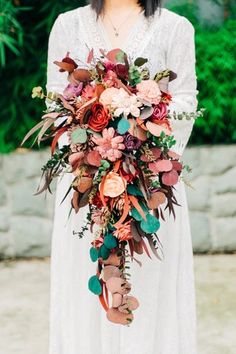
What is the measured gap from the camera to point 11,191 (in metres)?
5.07

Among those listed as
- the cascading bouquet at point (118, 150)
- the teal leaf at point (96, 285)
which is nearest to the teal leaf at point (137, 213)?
the cascading bouquet at point (118, 150)

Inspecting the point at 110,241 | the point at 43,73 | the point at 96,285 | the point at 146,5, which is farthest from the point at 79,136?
the point at 43,73

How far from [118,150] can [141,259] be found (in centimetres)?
59

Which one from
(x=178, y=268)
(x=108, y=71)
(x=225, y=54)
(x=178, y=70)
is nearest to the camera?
(x=108, y=71)

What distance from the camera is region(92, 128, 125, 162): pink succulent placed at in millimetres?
2408

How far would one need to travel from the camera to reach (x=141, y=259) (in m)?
2.88

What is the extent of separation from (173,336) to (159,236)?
1.27 ft

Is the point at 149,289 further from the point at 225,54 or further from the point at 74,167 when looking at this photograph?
the point at 225,54

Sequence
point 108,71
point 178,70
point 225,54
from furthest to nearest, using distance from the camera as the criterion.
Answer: point 225,54, point 178,70, point 108,71

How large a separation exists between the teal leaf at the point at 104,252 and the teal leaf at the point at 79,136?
337 mm

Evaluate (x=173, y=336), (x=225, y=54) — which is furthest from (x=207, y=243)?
(x=173, y=336)

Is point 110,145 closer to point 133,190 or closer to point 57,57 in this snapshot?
point 133,190

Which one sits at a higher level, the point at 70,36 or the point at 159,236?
the point at 70,36

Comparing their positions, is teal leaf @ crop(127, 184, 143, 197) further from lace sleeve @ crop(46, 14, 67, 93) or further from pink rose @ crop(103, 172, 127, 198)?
lace sleeve @ crop(46, 14, 67, 93)
